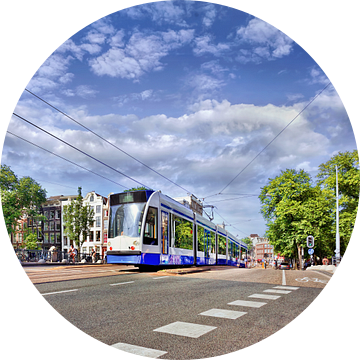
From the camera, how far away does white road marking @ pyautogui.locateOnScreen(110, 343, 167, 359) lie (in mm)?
4008

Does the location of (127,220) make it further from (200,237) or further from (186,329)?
(186,329)

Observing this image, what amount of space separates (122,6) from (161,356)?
4101mm

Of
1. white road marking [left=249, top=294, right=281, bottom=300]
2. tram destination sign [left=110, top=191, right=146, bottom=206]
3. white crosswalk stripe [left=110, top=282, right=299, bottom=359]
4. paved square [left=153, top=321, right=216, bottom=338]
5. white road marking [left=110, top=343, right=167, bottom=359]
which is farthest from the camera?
tram destination sign [left=110, top=191, right=146, bottom=206]

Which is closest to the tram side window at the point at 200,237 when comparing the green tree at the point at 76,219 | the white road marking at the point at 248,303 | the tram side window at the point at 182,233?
the tram side window at the point at 182,233

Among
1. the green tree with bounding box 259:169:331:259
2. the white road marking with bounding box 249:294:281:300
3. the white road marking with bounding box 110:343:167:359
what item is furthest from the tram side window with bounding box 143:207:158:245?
the green tree with bounding box 259:169:331:259

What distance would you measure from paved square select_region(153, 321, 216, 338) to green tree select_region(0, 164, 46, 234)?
3659 centimetres

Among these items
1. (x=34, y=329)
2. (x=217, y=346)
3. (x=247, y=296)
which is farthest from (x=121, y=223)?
(x=34, y=329)

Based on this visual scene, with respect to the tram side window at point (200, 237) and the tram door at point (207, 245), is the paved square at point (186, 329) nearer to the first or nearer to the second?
the tram side window at point (200, 237)

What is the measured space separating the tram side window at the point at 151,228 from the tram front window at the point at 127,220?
13.5 inches

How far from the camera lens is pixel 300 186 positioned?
44.3 meters

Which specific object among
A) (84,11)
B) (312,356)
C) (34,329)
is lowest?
(312,356)

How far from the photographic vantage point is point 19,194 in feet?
144

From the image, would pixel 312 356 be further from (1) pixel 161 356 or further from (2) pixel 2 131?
(2) pixel 2 131

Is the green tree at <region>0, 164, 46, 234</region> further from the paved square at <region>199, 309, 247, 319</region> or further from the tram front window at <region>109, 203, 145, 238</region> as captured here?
the paved square at <region>199, 309, 247, 319</region>
